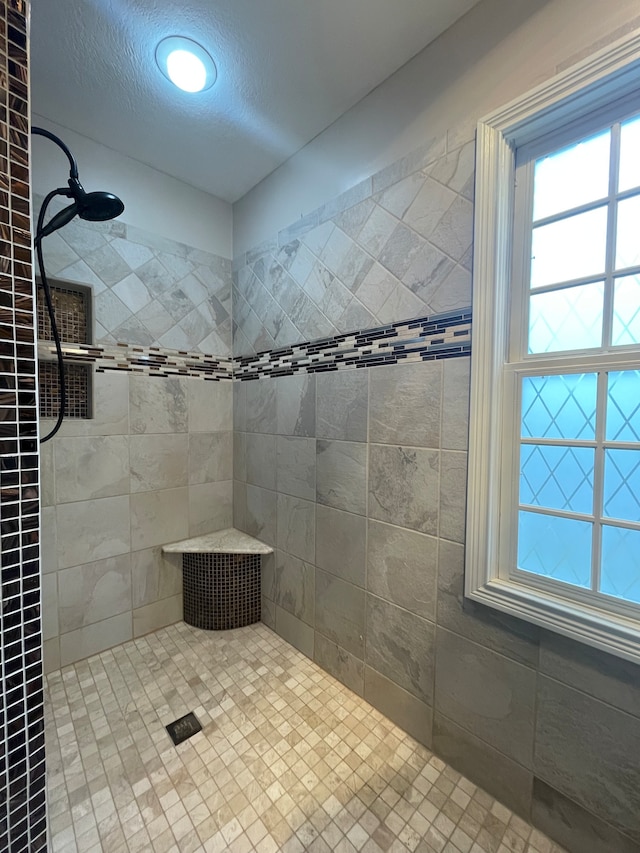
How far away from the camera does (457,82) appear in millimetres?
1153

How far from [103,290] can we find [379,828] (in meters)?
2.41

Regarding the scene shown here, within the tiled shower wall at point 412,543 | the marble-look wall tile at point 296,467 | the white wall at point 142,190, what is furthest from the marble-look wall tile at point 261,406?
the white wall at point 142,190

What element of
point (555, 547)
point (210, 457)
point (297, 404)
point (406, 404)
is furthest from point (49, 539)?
point (555, 547)

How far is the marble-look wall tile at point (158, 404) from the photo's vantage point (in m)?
1.85

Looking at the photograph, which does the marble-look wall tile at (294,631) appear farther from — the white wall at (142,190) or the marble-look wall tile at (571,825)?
the white wall at (142,190)

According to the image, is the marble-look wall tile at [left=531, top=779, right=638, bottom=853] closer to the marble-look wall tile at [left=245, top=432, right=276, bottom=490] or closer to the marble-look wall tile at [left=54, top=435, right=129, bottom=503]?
the marble-look wall tile at [left=245, top=432, right=276, bottom=490]

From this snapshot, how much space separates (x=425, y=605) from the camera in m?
1.27

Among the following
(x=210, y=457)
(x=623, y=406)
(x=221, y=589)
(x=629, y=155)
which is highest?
(x=629, y=155)

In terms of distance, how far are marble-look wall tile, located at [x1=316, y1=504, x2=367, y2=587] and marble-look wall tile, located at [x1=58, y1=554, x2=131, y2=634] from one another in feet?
3.57

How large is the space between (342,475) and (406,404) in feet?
1.50

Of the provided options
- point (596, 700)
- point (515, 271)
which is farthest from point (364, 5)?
point (596, 700)

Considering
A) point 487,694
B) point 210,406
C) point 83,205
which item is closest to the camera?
point 487,694

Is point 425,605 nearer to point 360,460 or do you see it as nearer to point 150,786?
point 360,460

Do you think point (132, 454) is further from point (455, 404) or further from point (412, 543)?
point (455, 404)
